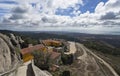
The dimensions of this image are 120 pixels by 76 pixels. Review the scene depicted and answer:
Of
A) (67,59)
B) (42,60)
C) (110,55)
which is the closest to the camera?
(42,60)

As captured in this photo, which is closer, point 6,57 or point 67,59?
point 6,57

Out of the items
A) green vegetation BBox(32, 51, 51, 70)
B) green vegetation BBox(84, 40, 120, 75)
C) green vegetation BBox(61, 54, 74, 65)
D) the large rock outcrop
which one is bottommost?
green vegetation BBox(84, 40, 120, 75)

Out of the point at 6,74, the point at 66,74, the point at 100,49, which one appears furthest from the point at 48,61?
the point at 100,49

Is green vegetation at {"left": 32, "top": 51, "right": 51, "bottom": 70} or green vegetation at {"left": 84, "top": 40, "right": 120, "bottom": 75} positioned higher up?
green vegetation at {"left": 32, "top": 51, "right": 51, "bottom": 70}

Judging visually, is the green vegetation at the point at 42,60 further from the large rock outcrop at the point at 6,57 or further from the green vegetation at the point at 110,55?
the green vegetation at the point at 110,55

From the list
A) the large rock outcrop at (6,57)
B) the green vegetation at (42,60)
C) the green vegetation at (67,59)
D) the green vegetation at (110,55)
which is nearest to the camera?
the large rock outcrop at (6,57)

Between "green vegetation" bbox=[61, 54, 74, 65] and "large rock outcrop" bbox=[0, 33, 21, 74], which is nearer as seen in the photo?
"large rock outcrop" bbox=[0, 33, 21, 74]

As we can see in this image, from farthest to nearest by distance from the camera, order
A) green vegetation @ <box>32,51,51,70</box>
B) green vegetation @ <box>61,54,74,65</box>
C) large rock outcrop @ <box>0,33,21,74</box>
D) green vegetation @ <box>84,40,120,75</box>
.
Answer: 1. green vegetation @ <box>84,40,120,75</box>
2. green vegetation @ <box>61,54,74,65</box>
3. green vegetation @ <box>32,51,51,70</box>
4. large rock outcrop @ <box>0,33,21,74</box>

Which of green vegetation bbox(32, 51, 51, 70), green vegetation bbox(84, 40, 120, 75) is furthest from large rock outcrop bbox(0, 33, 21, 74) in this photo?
green vegetation bbox(84, 40, 120, 75)

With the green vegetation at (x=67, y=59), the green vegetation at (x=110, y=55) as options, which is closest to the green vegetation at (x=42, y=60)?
the green vegetation at (x=67, y=59)

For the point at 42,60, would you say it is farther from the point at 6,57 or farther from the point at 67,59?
the point at 67,59

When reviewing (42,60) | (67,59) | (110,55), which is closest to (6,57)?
(42,60)

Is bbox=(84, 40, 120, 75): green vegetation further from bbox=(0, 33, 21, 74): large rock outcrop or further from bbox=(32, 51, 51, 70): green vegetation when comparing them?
bbox=(0, 33, 21, 74): large rock outcrop
